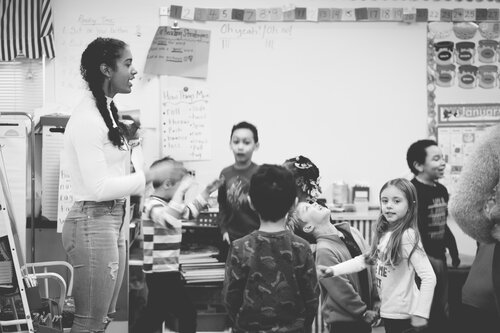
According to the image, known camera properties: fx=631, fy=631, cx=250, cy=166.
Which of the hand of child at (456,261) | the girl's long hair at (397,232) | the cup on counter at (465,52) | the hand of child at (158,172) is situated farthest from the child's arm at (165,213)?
the cup on counter at (465,52)

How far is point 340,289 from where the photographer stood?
2525mm

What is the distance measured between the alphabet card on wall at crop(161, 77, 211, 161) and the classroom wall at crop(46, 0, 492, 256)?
0.04 m

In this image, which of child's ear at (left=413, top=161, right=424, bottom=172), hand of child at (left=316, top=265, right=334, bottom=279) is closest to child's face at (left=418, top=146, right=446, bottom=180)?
child's ear at (left=413, top=161, right=424, bottom=172)

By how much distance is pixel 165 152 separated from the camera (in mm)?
4605

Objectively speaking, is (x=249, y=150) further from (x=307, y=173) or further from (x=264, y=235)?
(x=264, y=235)

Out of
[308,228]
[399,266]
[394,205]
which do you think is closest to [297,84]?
[394,205]

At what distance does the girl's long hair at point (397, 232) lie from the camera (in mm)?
2559

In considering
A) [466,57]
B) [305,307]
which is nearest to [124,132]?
[305,307]

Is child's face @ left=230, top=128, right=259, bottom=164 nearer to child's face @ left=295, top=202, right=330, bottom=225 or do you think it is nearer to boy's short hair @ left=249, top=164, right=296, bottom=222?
child's face @ left=295, top=202, right=330, bottom=225

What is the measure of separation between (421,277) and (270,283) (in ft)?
2.63

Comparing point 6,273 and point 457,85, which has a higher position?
point 457,85

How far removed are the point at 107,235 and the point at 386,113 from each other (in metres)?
3.05

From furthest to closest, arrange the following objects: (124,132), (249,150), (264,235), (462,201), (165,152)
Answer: (165,152), (249,150), (124,132), (462,201), (264,235)

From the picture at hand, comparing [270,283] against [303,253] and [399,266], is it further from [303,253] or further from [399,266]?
[399,266]
